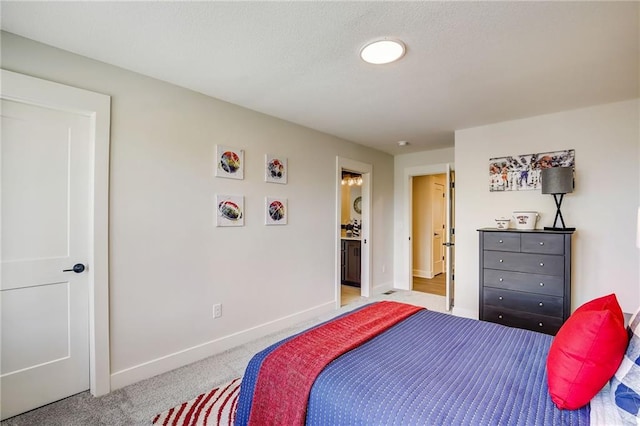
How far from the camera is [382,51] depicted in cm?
194

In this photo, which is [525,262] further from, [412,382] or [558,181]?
[412,382]

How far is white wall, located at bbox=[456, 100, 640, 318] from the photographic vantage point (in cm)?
276

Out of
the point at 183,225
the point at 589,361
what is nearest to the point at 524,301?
the point at 589,361

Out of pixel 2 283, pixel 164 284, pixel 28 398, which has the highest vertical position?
pixel 2 283

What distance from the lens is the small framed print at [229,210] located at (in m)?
2.79

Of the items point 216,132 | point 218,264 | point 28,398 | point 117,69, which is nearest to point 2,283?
point 28,398

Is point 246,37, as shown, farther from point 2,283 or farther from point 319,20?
point 2,283

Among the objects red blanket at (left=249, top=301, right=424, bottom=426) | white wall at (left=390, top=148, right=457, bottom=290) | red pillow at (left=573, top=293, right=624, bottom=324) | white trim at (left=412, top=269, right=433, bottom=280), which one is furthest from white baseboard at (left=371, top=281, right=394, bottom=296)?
red pillow at (left=573, top=293, right=624, bottom=324)

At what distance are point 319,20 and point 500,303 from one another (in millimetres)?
2956

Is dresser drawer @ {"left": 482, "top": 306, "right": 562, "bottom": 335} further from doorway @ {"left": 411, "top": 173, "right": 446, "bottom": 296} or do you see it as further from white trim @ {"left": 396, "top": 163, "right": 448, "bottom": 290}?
doorway @ {"left": 411, "top": 173, "right": 446, "bottom": 296}

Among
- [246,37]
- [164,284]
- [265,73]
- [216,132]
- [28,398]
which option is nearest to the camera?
[246,37]

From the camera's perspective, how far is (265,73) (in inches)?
90.2


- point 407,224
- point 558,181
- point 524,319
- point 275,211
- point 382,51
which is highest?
point 382,51

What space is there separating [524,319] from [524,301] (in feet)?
0.55
